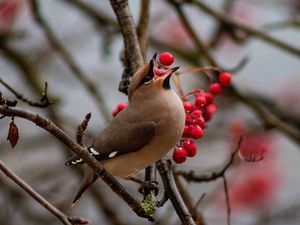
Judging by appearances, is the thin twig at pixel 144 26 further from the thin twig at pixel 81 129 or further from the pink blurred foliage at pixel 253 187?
the pink blurred foliage at pixel 253 187

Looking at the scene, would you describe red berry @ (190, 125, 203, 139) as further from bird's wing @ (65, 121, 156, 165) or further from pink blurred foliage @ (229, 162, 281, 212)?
pink blurred foliage @ (229, 162, 281, 212)

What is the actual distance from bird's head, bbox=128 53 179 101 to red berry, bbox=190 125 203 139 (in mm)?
166

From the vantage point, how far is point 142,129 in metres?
1.92

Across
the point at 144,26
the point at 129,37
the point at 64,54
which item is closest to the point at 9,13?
the point at 64,54

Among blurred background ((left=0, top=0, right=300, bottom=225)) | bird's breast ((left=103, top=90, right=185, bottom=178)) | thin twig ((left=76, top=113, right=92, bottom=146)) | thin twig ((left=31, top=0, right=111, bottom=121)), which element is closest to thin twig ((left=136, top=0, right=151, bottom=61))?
bird's breast ((left=103, top=90, right=185, bottom=178))

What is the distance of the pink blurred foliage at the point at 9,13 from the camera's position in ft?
11.9

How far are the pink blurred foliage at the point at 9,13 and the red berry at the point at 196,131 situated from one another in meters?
1.94

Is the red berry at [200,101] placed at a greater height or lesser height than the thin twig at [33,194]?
lesser

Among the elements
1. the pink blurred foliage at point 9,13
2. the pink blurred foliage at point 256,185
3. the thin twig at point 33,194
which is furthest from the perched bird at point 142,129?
the pink blurred foliage at point 256,185

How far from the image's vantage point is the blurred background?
3.18 meters

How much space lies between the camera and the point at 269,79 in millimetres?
5676

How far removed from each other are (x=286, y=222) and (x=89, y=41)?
1755mm

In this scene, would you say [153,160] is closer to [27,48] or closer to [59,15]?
[27,48]

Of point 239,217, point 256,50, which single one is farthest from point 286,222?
point 256,50
